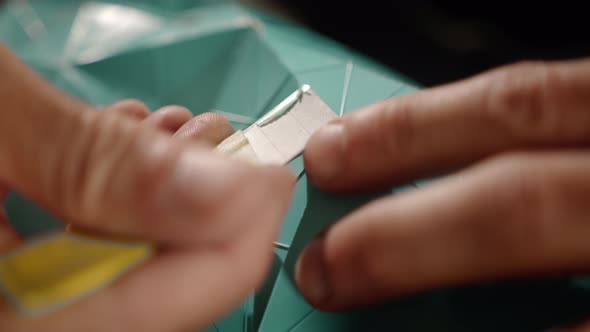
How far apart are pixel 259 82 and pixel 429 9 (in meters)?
0.73

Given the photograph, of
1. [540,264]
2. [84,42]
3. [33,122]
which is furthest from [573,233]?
[84,42]

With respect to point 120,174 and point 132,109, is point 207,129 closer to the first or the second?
point 132,109

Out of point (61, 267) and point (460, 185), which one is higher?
point (61, 267)

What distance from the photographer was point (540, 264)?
1.17ft

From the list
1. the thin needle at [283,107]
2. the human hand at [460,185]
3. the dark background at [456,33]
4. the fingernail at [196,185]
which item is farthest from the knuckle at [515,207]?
the dark background at [456,33]

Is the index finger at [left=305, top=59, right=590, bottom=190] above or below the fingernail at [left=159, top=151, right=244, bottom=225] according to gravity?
A: below

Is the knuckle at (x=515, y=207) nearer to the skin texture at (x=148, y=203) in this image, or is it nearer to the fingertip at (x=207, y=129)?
the skin texture at (x=148, y=203)

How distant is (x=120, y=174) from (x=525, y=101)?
15.6 inches

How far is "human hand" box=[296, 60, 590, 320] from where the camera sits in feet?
1.14

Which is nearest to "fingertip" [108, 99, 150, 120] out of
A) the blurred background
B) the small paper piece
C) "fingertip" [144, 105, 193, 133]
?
"fingertip" [144, 105, 193, 133]

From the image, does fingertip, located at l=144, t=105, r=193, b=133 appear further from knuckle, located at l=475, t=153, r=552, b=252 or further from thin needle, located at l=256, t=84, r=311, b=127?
knuckle, located at l=475, t=153, r=552, b=252

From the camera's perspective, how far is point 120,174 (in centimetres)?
32

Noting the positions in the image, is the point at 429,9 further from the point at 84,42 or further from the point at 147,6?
the point at 84,42

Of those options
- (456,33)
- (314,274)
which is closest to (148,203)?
(314,274)
